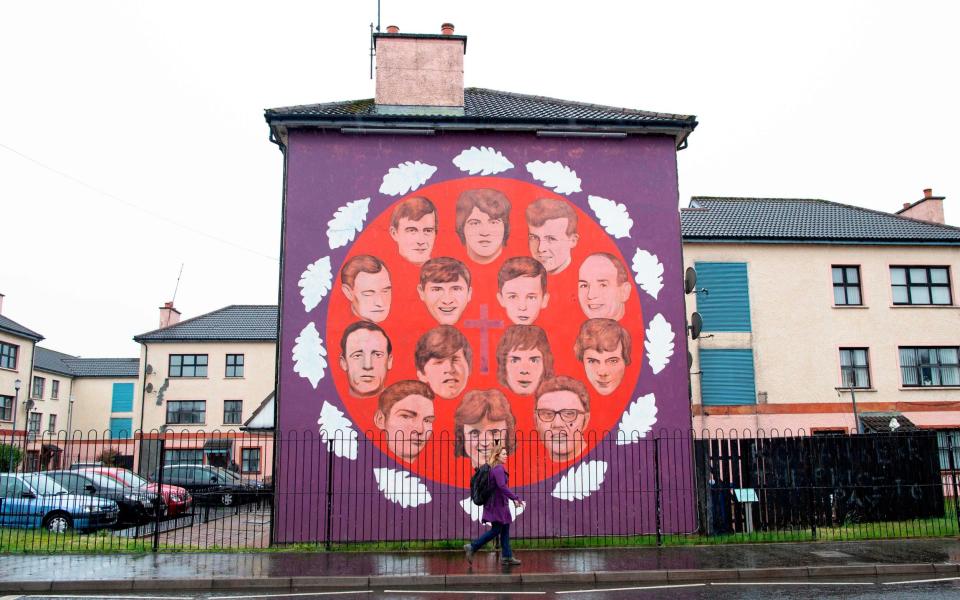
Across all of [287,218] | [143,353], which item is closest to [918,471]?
[287,218]

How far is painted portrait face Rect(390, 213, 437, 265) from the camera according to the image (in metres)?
16.7

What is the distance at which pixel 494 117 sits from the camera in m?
17.0

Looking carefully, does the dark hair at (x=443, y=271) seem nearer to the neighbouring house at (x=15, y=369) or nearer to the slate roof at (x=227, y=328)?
the slate roof at (x=227, y=328)

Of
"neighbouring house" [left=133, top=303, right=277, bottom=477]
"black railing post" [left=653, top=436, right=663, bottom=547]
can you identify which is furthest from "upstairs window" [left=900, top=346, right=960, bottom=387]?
"neighbouring house" [left=133, top=303, right=277, bottom=477]

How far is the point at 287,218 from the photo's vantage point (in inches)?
656

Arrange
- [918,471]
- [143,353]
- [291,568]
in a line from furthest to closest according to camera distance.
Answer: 1. [143,353]
2. [918,471]
3. [291,568]

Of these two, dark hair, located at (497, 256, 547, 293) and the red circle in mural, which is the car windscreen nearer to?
the red circle in mural

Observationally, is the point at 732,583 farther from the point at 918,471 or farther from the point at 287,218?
the point at 287,218

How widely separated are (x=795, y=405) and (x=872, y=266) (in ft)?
19.8

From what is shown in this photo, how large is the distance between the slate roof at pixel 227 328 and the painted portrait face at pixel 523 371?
31424mm

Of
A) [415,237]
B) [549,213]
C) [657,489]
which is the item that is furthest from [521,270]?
[657,489]

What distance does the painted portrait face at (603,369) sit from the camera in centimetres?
1644

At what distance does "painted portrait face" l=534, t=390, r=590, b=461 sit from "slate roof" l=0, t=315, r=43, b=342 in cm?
3772

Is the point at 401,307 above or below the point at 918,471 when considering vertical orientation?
above
